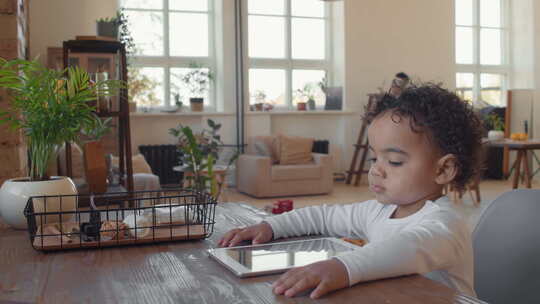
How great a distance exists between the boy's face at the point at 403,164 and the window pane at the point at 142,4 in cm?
733

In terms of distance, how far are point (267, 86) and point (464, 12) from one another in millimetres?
3923

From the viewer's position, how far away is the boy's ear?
1.07m

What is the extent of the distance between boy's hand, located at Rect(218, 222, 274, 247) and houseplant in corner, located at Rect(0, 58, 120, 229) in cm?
44

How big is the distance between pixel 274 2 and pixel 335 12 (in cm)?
99

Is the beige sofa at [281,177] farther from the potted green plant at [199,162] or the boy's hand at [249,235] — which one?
the boy's hand at [249,235]

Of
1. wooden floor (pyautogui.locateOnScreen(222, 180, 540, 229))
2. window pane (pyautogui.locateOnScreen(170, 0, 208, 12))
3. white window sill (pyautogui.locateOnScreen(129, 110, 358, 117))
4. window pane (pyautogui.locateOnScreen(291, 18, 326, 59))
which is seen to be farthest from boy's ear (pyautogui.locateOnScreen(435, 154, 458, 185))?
window pane (pyautogui.locateOnScreen(291, 18, 326, 59))

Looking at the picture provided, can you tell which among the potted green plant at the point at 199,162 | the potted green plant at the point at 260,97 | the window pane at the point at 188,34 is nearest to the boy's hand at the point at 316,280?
the potted green plant at the point at 199,162

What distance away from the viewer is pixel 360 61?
864cm

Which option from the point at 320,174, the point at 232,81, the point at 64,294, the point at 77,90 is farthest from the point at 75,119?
the point at 232,81

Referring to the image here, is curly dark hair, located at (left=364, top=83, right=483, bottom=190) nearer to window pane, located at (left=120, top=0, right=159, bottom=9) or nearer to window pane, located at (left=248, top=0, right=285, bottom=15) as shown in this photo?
window pane, located at (left=120, top=0, right=159, bottom=9)

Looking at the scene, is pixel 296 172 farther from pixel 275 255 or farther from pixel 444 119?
pixel 275 255

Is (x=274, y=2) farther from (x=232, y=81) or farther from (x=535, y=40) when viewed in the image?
(x=535, y=40)

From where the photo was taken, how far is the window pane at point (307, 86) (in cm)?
871

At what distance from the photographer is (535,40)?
31.2 ft
